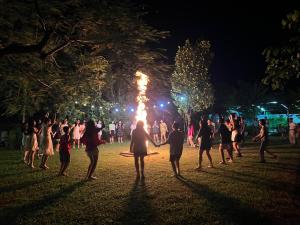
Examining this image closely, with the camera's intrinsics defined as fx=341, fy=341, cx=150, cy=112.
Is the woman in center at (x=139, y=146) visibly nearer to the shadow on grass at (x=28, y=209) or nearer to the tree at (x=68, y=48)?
the tree at (x=68, y=48)

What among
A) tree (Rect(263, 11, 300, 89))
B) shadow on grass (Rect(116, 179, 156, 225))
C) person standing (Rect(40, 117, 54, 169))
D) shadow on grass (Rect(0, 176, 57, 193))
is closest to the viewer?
tree (Rect(263, 11, 300, 89))

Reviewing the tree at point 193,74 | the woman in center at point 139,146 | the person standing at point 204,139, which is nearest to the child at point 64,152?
the woman in center at point 139,146

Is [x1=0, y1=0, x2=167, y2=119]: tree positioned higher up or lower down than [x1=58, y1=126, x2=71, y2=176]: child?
higher up

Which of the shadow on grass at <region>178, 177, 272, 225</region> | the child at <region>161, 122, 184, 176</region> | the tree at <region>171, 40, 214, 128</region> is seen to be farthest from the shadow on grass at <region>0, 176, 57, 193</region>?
the tree at <region>171, 40, 214, 128</region>

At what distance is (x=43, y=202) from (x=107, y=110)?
25.8 m

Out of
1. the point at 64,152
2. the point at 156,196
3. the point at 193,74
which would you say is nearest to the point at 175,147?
the point at 156,196

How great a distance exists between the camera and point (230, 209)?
24.6 feet

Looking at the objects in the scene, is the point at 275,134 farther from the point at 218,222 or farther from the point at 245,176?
the point at 218,222

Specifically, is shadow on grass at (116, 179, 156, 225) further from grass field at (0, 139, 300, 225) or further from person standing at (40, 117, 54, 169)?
person standing at (40, 117, 54, 169)

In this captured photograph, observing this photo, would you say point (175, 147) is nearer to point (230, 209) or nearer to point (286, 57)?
point (230, 209)

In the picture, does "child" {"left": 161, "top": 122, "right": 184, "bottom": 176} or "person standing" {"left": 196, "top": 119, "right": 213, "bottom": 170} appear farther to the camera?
"person standing" {"left": 196, "top": 119, "right": 213, "bottom": 170}

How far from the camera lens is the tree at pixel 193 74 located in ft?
126

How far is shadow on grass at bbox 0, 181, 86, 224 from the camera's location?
23.5ft

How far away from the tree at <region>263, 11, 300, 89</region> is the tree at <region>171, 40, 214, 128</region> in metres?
32.5
